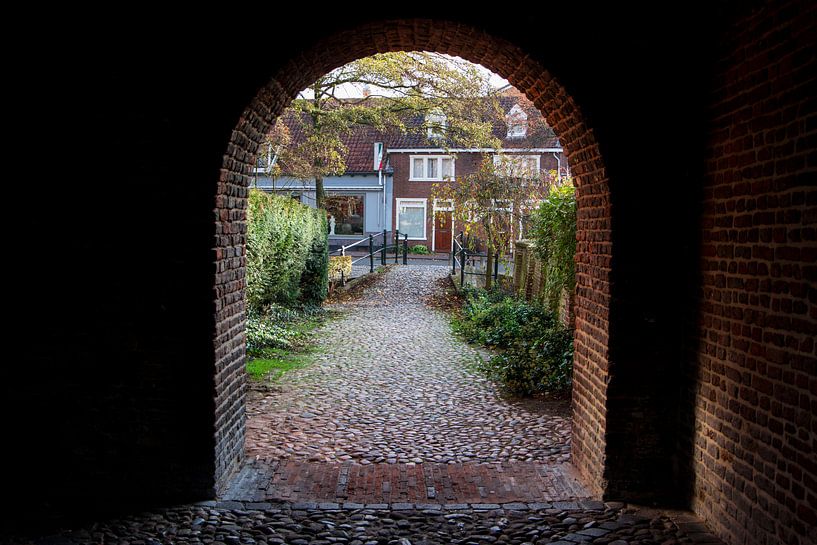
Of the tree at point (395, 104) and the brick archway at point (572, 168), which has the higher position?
the tree at point (395, 104)

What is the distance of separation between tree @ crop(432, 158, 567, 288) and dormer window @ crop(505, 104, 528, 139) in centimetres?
1113

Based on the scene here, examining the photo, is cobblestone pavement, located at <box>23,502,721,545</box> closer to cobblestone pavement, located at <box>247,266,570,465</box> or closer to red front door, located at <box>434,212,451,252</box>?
cobblestone pavement, located at <box>247,266,570,465</box>

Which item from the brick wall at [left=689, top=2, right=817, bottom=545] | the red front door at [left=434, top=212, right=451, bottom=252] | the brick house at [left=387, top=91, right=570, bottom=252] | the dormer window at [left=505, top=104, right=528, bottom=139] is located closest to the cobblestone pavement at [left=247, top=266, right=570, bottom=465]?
the brick wall at [left=689, top=2, right=817, bottom=545]

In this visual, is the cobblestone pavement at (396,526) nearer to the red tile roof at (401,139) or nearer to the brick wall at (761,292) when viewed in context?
the brick wall at (761,292)

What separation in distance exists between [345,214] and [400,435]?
2843cm

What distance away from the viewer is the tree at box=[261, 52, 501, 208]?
56.8 feet

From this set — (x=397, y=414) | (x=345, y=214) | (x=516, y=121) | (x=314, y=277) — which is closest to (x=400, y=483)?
(x=397, y=414)

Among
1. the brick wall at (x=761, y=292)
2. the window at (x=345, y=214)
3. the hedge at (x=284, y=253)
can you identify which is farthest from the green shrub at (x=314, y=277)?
the window at (x=345, y=214)

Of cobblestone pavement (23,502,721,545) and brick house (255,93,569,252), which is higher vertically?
brick house (255,93,569,252)

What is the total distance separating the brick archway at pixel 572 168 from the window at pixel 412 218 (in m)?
27.9

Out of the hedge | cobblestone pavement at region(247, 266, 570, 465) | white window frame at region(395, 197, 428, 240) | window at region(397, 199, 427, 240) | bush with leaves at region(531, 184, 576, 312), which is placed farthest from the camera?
window at region(397, 199, 427, 240)

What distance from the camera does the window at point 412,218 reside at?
3331 cm

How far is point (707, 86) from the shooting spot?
4.30m

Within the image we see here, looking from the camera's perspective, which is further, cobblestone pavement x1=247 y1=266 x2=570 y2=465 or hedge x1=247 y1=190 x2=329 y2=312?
hedge x1=247 y1=190 x2=329 y2=312
